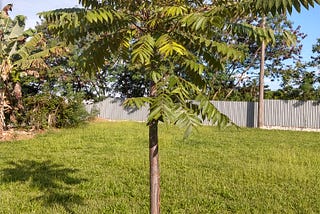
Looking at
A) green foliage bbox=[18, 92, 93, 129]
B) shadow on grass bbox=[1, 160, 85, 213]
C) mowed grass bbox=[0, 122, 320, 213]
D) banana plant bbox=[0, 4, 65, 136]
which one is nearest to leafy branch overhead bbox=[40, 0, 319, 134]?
mowed grass bbox=[0, 122, 320, 213]

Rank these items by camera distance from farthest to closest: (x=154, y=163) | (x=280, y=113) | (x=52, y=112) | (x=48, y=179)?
(x=280, y=113), (x=52, y=112), (x=48, y=179), (x=154, y=163)

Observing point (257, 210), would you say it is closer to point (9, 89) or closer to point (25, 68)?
point (25, 68)

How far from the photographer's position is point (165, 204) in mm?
5129

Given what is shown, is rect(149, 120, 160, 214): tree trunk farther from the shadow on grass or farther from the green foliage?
the green foliage

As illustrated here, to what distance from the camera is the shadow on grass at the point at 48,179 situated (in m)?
5.33

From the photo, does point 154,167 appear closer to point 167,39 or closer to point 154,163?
point 154,163

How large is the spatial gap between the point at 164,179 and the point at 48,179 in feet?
6.73

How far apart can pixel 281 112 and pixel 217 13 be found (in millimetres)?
20709

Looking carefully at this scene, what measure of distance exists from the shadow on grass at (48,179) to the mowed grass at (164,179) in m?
0.01

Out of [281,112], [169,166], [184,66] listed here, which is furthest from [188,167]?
[281,112]

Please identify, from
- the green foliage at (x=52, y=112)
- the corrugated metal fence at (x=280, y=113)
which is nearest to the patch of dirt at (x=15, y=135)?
the green foliage at (x=52, y=112)

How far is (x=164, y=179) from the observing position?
21.8 feet

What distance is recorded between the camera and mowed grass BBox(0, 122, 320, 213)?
5070 mm

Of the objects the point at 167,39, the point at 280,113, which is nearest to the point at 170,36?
the point at 167,39
